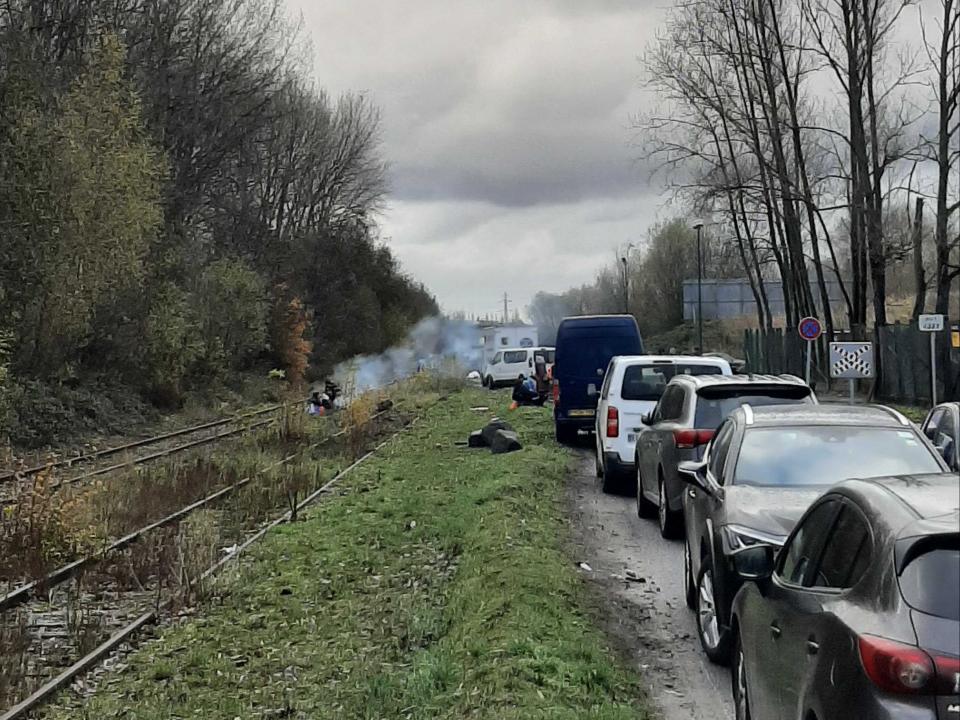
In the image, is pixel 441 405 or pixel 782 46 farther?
pixel 441 405

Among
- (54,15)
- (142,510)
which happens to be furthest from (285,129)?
(142,510)

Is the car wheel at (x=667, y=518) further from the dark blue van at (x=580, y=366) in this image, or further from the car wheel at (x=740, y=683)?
Result: the dark blue van at (x=580, y=366)

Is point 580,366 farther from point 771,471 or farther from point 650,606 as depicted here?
point 771,471

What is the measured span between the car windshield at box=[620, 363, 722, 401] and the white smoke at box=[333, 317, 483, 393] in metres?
19.9

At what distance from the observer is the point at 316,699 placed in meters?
Answer: 7.79

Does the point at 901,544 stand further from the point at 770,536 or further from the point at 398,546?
the point at 398,546

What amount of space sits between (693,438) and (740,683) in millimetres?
6119

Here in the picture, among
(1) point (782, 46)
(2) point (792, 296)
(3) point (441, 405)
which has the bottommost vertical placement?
(3) point (441, 405)

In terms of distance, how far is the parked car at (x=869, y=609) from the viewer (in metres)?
3.80

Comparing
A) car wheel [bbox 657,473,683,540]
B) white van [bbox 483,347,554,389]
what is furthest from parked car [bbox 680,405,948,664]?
white van [bbox 483,347,554,389]

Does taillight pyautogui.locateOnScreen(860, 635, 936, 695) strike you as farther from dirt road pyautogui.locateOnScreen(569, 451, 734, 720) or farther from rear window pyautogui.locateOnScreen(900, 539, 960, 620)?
dirt road pyautogui.locateOnScreen(569, 451, 734, 720)

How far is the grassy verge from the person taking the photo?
7363 mm

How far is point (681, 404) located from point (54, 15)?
2563 centimetres

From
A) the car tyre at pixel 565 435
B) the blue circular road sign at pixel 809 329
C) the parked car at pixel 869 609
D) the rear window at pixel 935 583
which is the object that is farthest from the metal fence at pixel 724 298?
the rear window at pixel 935 583
